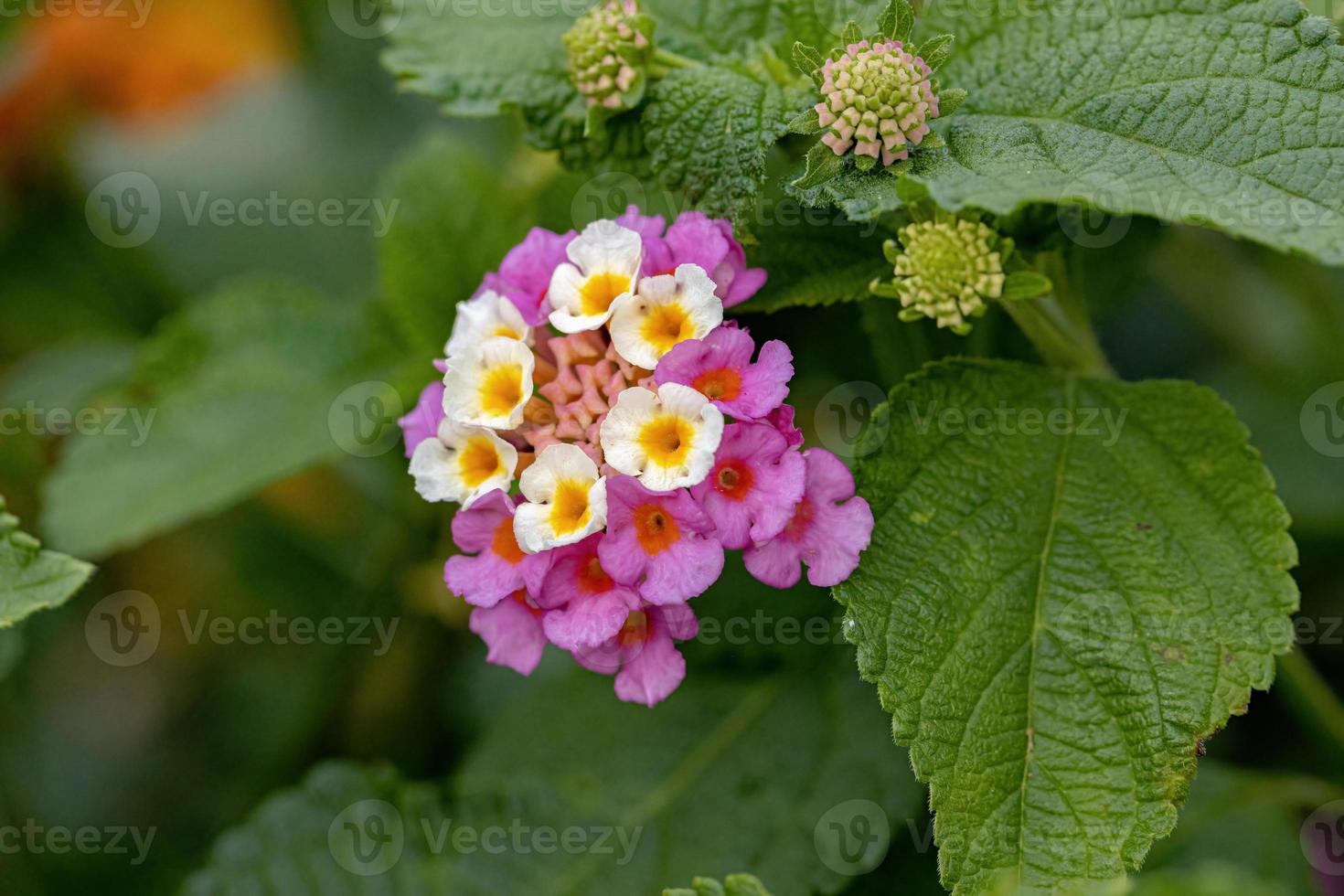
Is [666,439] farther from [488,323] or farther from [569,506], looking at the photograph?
[488,323]

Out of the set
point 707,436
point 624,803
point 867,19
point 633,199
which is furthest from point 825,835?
point 867,19

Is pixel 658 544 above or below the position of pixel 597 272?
below

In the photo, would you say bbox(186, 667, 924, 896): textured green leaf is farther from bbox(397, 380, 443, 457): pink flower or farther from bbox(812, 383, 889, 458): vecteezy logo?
bbox(397, 380, 443, 457): pink flower

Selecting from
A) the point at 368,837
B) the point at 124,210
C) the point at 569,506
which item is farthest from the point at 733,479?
the point at 124,210

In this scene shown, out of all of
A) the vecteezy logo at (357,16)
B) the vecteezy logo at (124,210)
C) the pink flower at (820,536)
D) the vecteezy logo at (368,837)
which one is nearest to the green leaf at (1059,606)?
the pink flower at (820,536)

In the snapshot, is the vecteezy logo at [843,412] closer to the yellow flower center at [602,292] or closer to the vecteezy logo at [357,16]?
the yellow flower center at [602,292]

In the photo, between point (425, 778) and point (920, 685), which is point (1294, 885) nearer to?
point (920, 685)
